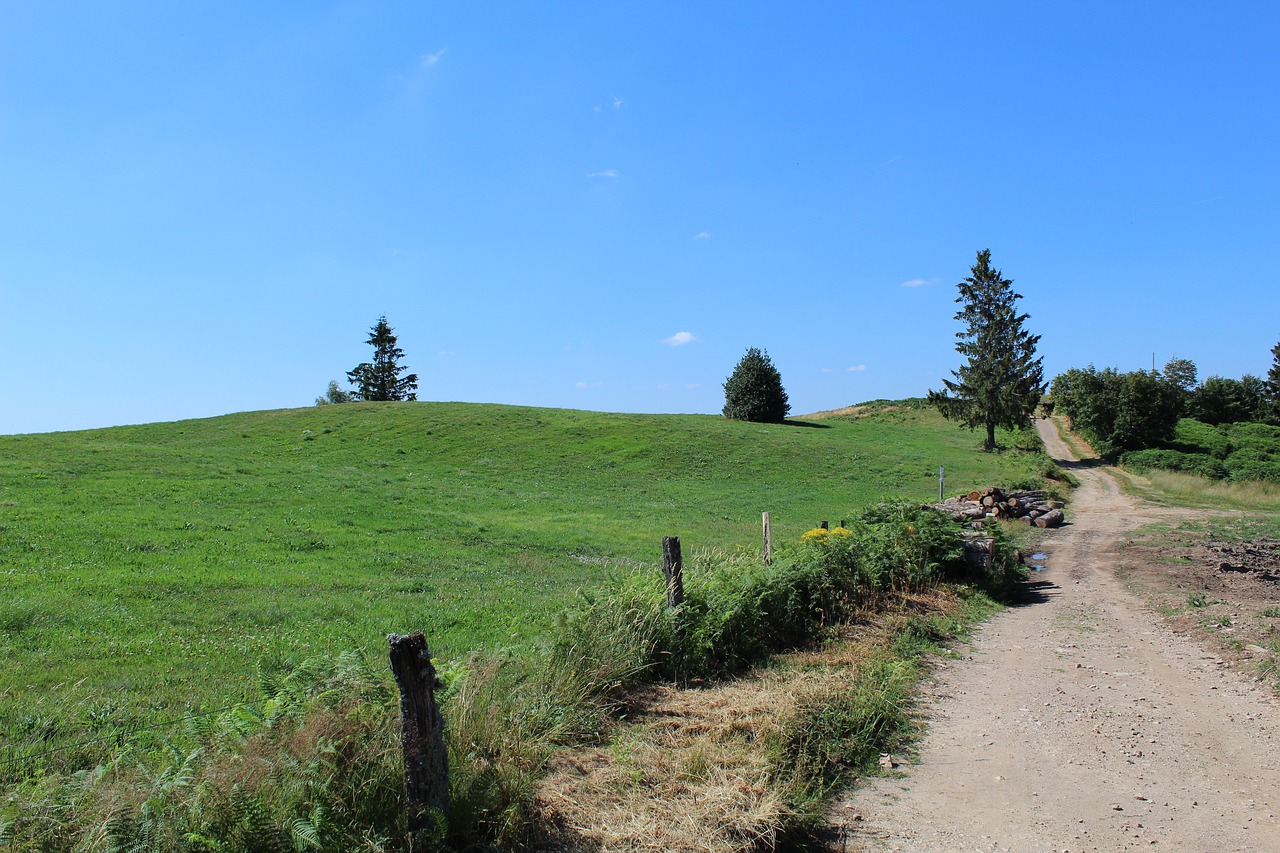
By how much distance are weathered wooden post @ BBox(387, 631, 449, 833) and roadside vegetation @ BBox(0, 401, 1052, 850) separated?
0.48 feet

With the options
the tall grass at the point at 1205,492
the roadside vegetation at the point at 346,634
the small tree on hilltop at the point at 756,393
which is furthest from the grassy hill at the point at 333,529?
the small tree on hilltop at the point at 756,393

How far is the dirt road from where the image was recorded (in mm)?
4945

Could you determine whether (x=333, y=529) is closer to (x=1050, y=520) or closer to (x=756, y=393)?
(x=1050, y=520)

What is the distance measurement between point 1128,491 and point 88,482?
136 feet

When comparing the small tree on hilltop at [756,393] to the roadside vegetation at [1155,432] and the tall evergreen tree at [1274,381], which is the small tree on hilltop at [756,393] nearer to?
the roadside vegetation at [1155,432]

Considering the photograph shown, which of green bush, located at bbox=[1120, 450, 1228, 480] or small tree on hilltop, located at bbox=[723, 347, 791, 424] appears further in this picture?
small tree on hilltop, located at bbox=[723, 347, 791, 424]

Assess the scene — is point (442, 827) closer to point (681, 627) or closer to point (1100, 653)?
point (681, 627)

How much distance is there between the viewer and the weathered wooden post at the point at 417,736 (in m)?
4.32

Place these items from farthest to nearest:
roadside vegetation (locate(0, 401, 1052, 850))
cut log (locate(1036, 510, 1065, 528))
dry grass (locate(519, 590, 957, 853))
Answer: cut log (locate(1036, 510, 1065, 528)) < dry grass (locate(519, 590, 957, 853)) < roadside vegetation (locate(0, 401, 1052, 850))

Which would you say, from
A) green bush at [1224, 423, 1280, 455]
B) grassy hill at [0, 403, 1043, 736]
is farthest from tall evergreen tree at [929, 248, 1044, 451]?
green bush at [1224, 423, 1280, 455]

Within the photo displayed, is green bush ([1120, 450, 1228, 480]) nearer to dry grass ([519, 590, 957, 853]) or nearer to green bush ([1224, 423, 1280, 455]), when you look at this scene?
green bush ([1224, 423, 1280, 455])

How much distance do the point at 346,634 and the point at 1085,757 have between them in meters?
8.07

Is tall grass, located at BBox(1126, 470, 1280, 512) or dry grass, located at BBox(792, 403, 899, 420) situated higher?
dry grass, located at BBox(792, 403, 899, 420)

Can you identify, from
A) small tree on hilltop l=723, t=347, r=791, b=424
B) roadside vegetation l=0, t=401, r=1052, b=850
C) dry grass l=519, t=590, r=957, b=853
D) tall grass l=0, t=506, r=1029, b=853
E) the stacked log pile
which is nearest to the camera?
tall grass l=0, t=506, r=1029, b=853
